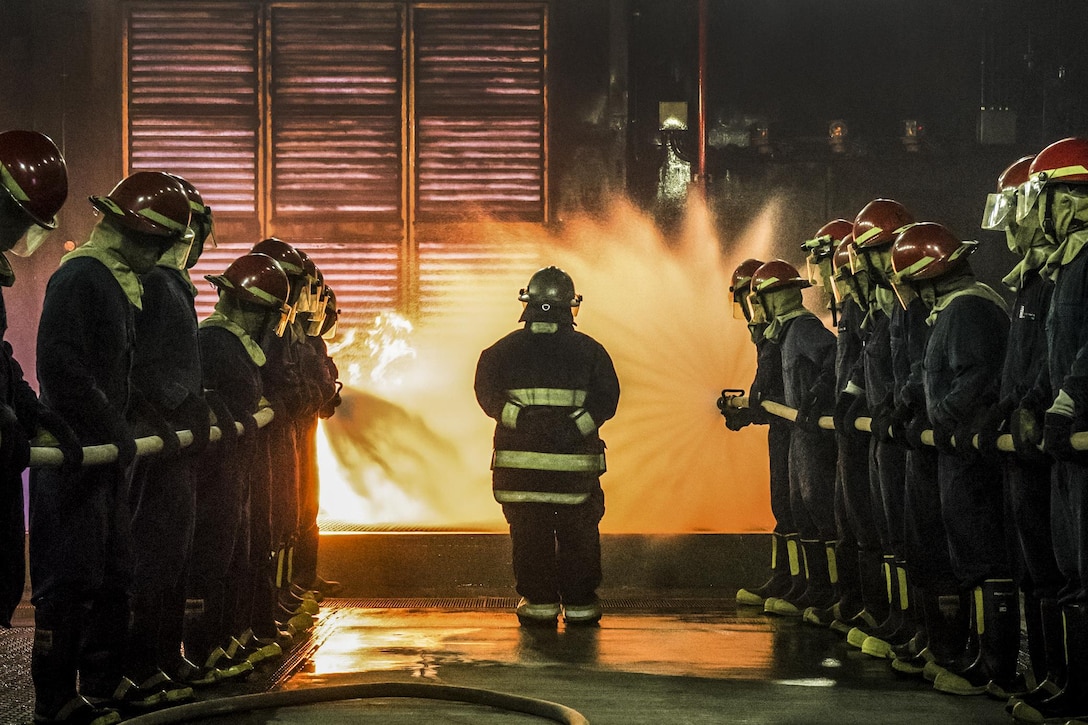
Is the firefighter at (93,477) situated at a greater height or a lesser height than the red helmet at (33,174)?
lesser

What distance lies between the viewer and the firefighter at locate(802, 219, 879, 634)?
7.83 m

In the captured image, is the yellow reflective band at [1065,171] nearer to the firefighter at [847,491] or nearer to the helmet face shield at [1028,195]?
the helmet face shield at [1028,195]

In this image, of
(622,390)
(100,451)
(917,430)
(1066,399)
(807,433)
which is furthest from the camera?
(622,390)

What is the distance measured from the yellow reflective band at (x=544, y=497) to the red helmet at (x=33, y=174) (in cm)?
400

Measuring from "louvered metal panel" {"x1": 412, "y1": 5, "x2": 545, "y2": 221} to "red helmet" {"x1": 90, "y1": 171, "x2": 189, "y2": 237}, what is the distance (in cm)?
611

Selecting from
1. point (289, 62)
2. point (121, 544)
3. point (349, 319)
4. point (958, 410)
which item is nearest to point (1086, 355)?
point (958, 410)

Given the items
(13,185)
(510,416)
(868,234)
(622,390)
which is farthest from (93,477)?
(622,390)

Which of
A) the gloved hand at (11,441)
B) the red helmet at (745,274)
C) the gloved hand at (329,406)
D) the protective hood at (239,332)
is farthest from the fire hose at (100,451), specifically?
the red helmet at (745,274)

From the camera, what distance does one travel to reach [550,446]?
330 inches

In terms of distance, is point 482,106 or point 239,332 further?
point 482,106

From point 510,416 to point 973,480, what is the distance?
3225mm

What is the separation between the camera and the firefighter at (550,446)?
8.32 meters

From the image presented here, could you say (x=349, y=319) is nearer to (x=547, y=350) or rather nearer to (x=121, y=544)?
(x=547, y=350)

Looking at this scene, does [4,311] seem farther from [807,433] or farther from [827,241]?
[827,241]
